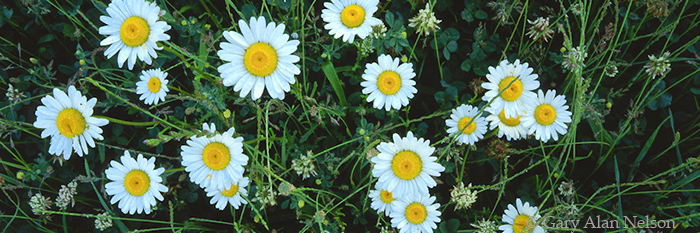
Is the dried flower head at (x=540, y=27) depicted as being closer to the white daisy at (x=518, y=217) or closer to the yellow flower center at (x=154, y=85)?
the white daisy at (x=518, y=217)

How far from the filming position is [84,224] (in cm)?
290

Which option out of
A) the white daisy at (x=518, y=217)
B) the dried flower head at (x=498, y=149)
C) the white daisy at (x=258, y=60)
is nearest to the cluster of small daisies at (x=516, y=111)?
the dried flower head at (x=498, y=149)

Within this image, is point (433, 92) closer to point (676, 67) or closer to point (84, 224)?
point (676, 67)

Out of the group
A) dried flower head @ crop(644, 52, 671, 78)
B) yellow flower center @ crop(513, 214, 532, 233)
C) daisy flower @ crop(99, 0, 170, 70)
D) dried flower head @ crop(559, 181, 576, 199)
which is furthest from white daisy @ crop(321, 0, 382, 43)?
dried flower head @ crop(644, 52, 671, 78)

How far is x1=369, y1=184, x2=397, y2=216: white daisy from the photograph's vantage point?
7.43 feet

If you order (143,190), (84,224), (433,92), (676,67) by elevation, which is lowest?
(84,224)

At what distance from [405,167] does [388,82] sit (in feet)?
1.66

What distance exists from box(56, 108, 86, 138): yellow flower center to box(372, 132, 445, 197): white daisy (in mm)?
1371

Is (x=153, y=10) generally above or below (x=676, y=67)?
below

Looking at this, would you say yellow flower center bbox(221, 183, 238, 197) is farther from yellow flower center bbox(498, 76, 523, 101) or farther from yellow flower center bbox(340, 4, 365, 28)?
yellow flower center bbox(498, 76, 523, 101)

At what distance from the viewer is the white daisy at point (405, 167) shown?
6.52 ft

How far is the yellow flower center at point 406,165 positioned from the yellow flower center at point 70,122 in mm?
1470

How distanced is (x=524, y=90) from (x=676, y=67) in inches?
56.0

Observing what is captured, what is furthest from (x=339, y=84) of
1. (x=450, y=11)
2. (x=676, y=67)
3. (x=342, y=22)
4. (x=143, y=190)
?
(x=676, y=67)
